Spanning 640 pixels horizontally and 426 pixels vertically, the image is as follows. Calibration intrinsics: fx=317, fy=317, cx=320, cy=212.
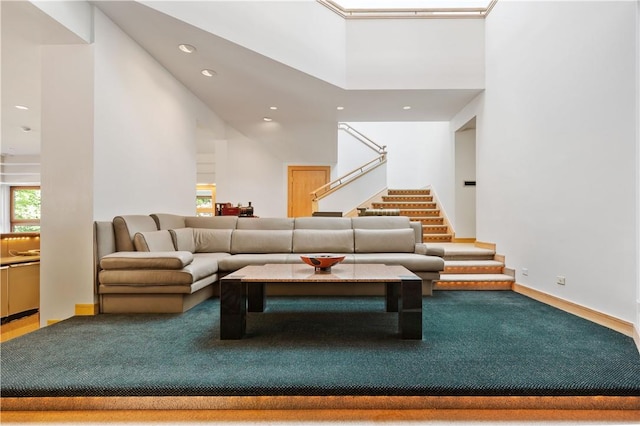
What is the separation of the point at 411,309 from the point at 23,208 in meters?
12.8

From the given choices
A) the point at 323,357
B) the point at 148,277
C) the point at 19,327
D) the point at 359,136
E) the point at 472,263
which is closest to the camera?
the point at 323,357

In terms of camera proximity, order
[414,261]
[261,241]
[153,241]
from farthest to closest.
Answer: [261,241]
[414,261]
[153,241]

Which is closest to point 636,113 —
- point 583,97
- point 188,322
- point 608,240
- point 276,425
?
point 583,97

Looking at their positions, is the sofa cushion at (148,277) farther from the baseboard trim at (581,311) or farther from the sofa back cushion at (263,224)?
the baseboard trim at (581,311)

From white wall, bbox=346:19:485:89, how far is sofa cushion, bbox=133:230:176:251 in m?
3.44

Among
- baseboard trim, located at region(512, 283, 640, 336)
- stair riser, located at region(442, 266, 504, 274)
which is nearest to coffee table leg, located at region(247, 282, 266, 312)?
stair riser, located at region(442, 266, 504, 274)

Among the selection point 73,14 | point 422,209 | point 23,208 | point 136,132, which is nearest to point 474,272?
point 422,209

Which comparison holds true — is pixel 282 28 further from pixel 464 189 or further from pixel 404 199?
pixel 404 199

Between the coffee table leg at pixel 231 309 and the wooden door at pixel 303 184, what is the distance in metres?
6.07

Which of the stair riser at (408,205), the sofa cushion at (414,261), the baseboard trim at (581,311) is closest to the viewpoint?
the baseboard trim at (581,311)

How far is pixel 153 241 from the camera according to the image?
11.2 feet

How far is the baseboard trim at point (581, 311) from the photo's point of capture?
2.58 m

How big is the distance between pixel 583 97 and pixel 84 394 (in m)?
4.49

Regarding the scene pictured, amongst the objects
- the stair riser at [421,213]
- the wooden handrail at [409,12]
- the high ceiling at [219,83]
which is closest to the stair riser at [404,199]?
the stair riser at [421,213]
